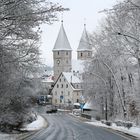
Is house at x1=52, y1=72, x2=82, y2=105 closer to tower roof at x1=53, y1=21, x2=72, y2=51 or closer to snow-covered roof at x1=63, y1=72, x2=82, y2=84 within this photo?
snow-covered roof at x1=63, y1=72, x2=82, y2=84

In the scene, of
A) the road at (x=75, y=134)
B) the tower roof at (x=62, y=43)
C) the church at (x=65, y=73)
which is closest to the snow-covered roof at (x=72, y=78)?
the church at (x=65, y=73)

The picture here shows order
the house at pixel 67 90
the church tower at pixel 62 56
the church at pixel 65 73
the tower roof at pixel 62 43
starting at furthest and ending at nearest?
1. the church tower at pixel 62 56
2. the tower roof at pixel 62 43
3. the church at pixel 65 73
4. the house at pixel 67 90

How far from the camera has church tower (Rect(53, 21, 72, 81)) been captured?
16912 centimetres

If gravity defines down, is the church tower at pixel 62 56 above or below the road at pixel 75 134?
above

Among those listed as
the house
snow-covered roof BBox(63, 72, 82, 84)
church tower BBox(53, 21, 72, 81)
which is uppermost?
church tower BBox(53, 21, 72, 81)

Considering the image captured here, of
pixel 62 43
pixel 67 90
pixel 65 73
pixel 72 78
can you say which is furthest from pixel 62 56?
pixel 67 90

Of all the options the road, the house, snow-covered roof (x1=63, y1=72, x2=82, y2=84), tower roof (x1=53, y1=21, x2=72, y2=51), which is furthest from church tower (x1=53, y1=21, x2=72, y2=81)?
the road

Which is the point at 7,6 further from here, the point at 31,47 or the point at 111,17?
the point at 111,17

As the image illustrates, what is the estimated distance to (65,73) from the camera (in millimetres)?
153125

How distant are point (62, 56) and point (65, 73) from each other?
20287mm

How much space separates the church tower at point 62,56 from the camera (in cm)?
16912

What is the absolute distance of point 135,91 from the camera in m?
45.4

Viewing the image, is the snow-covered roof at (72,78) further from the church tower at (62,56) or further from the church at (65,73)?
the church tower at (62,56)

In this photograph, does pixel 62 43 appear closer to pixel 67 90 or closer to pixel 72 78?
pixel 72 78
